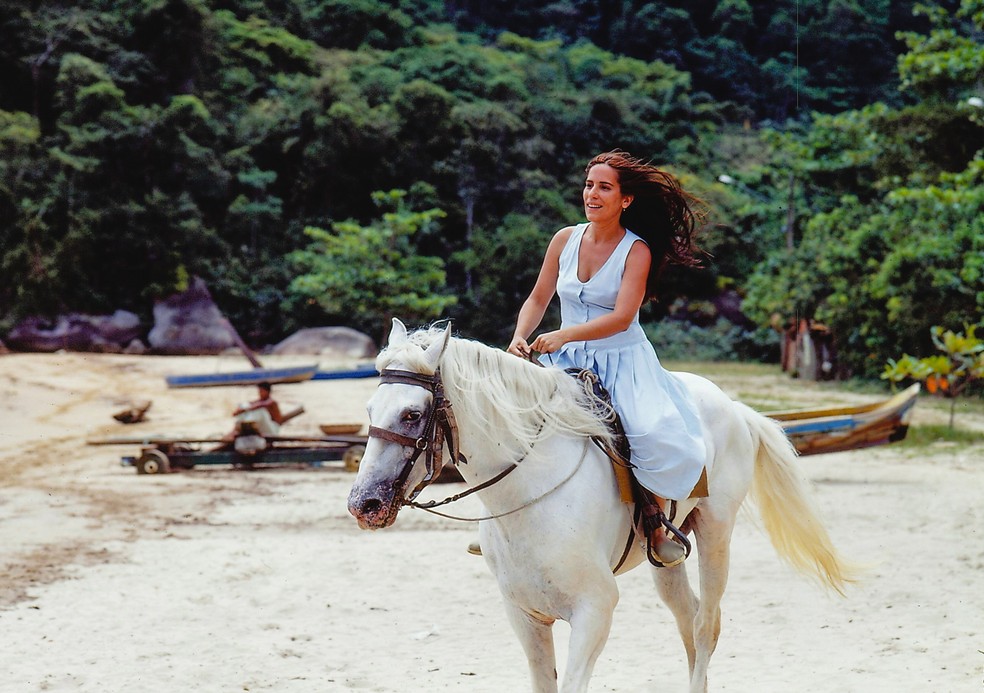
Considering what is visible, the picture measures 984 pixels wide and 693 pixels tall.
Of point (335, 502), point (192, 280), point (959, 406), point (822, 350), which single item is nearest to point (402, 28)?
point (192, 280)

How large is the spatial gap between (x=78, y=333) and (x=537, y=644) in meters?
23.3

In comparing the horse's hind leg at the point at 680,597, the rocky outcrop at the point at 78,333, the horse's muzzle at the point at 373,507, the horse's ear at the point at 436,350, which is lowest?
the rocky outcrop at the point at 78,333

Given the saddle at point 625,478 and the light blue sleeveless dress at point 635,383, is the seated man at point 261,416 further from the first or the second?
the saddle at point 625,478

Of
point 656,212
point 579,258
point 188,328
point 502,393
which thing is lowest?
point 188,328

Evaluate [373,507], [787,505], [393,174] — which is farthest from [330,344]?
[373,507]

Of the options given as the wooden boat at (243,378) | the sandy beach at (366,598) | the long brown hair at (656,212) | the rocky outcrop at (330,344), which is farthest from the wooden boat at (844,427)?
the rocky outcrop at (330,344)

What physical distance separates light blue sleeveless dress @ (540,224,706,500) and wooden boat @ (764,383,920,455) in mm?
6513

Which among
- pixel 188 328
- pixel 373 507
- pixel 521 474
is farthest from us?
pixel 188 328

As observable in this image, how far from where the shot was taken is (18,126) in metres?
24.4

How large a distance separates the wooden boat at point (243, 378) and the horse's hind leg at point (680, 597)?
795 cm

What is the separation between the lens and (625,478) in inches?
124

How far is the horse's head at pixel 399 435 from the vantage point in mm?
2623

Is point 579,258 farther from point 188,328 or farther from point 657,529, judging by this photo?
point 188,328

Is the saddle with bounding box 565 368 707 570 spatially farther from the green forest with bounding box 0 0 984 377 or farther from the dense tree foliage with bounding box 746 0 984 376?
the green forest with bounding box 0 0 984 377
